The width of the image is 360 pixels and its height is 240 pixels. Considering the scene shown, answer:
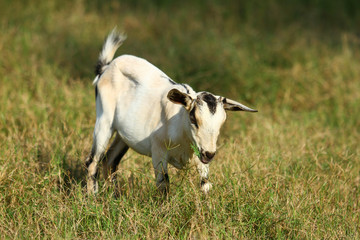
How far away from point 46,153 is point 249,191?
7.35 ft

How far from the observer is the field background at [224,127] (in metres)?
4.60

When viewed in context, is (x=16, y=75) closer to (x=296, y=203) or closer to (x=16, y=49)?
(x=16, y=49)

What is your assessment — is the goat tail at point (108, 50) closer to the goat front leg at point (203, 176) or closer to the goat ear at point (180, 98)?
the goat ear at point (180, 98)

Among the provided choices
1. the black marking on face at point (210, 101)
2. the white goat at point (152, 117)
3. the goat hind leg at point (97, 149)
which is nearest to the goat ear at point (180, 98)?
the white goat at point (152, 117)

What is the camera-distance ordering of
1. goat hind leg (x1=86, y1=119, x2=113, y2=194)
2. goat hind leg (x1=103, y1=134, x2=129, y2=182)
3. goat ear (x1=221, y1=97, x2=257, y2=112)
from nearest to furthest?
goat ear (x1=221, y1=97, x2=257, y2=112)
goat hind leg (x1=86, y1=119, x2=113, y2=194)
goat hind leg (x1=103, y1=134, x2=129, y2=182)

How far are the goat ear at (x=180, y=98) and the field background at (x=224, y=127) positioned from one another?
635 mm

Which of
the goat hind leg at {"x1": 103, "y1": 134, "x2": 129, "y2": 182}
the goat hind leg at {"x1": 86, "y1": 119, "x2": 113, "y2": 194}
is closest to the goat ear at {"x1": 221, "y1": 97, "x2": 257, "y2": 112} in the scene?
the goat hind leg at {"x1": 86, "y1": 119, "x2": 113, "y2": 194}

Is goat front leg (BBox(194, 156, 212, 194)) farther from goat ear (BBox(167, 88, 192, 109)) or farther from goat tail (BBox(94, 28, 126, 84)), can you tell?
goat tail (BBox(94, 28, 126, 84))

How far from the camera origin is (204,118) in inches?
176

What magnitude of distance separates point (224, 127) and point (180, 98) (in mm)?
2739

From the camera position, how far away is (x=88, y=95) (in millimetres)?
7613

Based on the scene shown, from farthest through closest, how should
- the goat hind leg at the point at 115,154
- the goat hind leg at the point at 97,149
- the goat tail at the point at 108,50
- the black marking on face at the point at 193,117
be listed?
the goat tail at the point at 108,50 → the goat hind leg at the point at 115,154 → the goat hind leg at the point at 97,149 → the black marking on face at the point at 193,117

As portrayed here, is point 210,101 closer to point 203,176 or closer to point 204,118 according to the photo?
point 204,118

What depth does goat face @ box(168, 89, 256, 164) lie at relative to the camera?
175 inches
